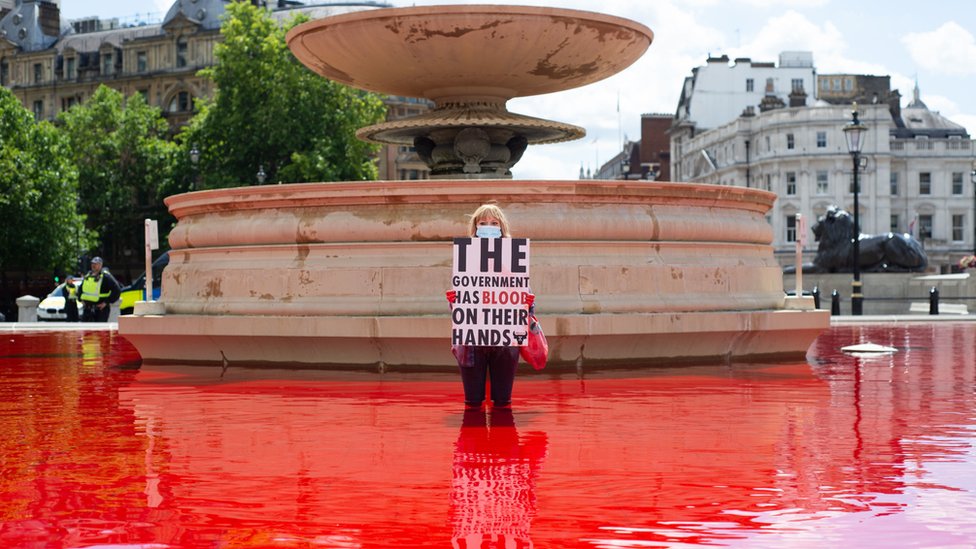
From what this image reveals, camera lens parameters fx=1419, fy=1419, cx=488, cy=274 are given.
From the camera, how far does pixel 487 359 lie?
8.77 metres

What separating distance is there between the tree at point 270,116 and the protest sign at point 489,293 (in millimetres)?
47690

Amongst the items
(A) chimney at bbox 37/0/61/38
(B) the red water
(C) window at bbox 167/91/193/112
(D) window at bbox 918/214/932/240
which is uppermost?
(A) chimney at bbox 37/0/61/38

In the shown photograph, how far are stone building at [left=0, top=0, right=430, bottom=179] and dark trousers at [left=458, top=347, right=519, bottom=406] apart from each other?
2861 inches

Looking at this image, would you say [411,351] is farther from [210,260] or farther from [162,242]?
[162,242]

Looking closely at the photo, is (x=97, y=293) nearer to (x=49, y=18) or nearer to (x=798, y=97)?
(x=49, y=18)

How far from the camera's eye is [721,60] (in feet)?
343

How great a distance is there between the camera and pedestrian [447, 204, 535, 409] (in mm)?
8664

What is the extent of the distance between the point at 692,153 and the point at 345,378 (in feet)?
320

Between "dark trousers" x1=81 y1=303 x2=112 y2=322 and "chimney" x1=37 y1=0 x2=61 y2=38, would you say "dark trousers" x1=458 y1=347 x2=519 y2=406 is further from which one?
"chimney" x1=37 y1=0 x2=61 y2=38

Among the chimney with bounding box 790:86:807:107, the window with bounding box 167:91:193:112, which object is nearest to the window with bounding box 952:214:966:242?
the chimney with bounding box 790:86:807:107

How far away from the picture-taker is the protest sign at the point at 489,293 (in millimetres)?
8539

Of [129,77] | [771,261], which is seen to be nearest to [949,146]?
[129,77]

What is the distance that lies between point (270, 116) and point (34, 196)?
959 centimetres

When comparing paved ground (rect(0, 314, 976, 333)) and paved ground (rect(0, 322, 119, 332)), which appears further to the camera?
paved ground (rect(0, 314, 976, 333))
